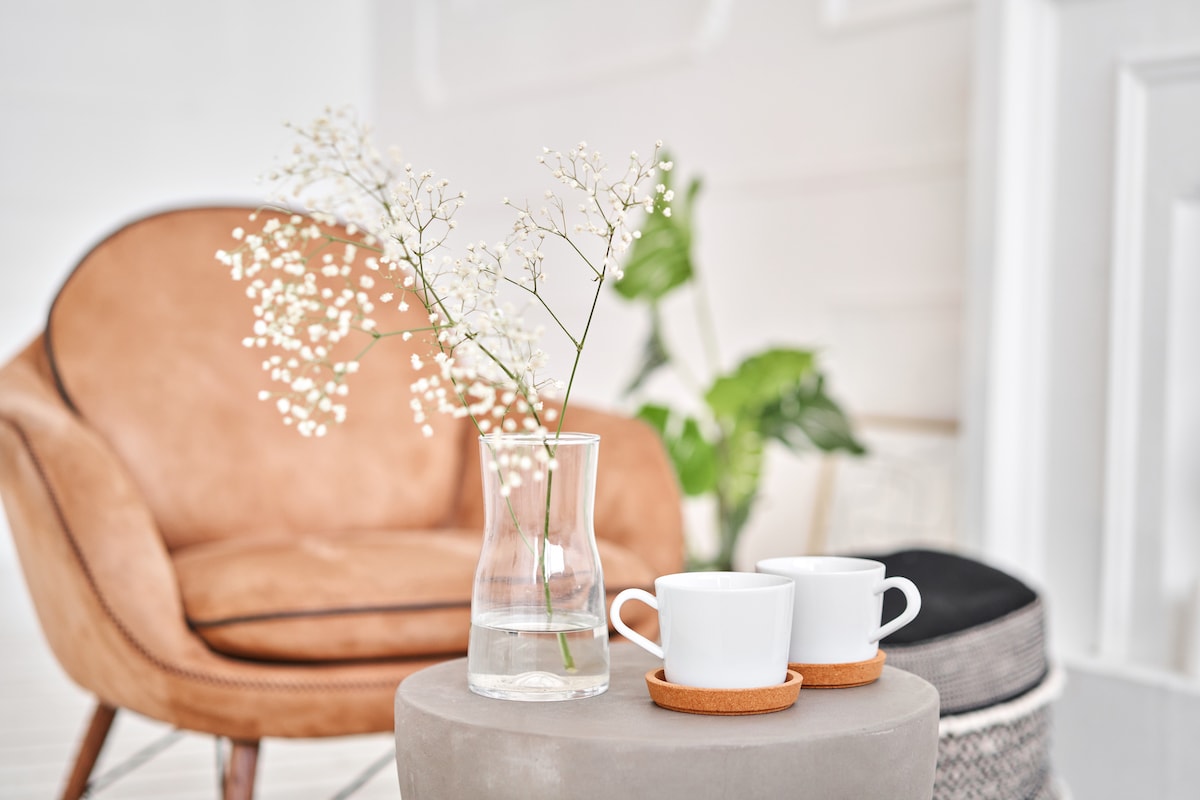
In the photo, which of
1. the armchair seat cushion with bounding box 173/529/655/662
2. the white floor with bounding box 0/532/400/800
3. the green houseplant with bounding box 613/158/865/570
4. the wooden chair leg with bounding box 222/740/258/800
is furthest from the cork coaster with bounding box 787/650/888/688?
the green houseplant with bounding box 613/158/865/570

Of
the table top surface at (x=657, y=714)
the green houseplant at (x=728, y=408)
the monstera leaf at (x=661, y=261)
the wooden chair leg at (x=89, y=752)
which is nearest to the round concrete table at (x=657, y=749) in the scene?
the table top surface at (x=657, y=714)

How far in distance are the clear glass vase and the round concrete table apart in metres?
0.02

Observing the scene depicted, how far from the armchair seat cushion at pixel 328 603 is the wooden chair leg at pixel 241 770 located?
4.1 inches

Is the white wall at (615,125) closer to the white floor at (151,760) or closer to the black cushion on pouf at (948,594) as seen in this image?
the black cushion on pouf at (948,594)

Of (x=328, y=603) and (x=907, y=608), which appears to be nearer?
(x=907, y=608)

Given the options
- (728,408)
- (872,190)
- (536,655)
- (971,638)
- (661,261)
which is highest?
(872,190)

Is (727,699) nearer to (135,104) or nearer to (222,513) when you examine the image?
(222,513)

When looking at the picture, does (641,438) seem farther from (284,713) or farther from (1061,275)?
(1061,275)

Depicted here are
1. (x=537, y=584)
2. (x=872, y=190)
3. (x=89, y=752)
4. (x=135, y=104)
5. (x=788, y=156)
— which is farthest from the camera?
(x=135, y=104)

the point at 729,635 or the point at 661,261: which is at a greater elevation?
the point at 661,261

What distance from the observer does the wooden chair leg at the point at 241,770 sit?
1.35 meters

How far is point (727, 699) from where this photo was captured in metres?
0.74

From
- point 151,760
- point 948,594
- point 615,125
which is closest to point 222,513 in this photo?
point 151,760

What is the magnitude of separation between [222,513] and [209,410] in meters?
0.16
